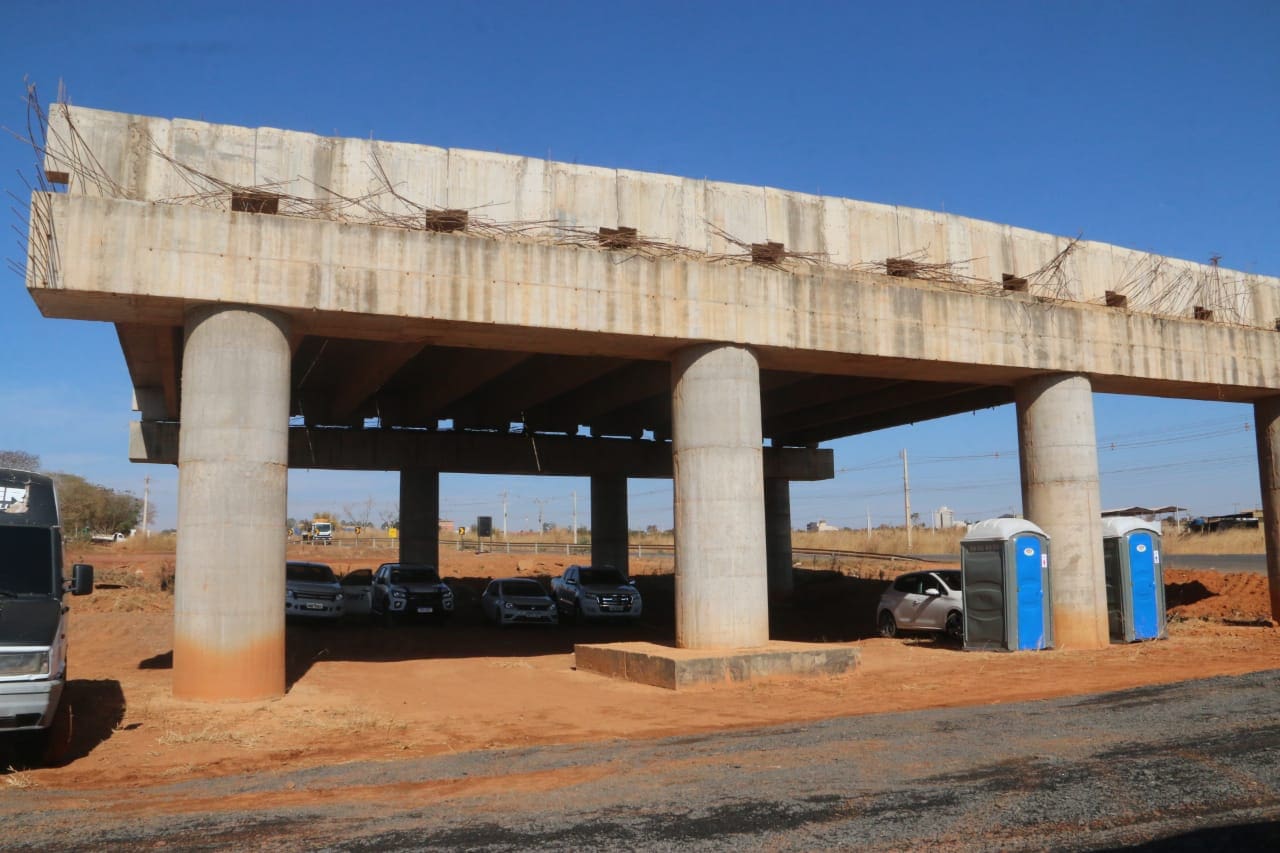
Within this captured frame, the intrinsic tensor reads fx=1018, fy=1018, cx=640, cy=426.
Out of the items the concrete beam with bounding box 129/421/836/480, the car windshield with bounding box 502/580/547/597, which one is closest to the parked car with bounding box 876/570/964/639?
the car windshield with bounding box 502/580/547/597

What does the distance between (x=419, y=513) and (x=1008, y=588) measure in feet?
67.1

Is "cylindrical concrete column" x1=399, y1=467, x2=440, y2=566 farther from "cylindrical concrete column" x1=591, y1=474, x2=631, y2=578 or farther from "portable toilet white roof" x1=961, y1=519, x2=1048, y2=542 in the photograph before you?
"portable toilet white roof" x1=961, y1=519, x2=1048, y2=542

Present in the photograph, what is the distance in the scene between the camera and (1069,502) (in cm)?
2067

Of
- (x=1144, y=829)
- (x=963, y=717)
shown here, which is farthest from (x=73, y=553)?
(x=1144, y=829)

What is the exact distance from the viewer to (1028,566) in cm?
1997

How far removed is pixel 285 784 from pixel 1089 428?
17479mm

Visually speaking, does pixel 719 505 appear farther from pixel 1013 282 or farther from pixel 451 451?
pixel 451 451

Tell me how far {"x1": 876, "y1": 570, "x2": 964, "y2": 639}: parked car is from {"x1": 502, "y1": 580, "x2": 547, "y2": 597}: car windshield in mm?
9539

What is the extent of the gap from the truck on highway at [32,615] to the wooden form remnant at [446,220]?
7.03 m

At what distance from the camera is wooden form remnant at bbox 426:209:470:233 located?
53.7 feet

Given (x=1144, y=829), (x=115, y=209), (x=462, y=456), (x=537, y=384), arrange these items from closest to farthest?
(x=1144, y=829) → (x=115, y=209) → (x=537, y=384) → (x=462, y=456)

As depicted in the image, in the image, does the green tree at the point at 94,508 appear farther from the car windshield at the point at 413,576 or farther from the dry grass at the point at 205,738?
the dry grass at the point at 205,738

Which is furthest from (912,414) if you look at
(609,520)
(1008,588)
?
(1008,588)

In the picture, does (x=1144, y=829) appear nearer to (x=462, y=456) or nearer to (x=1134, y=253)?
(x=1134, y=253)
